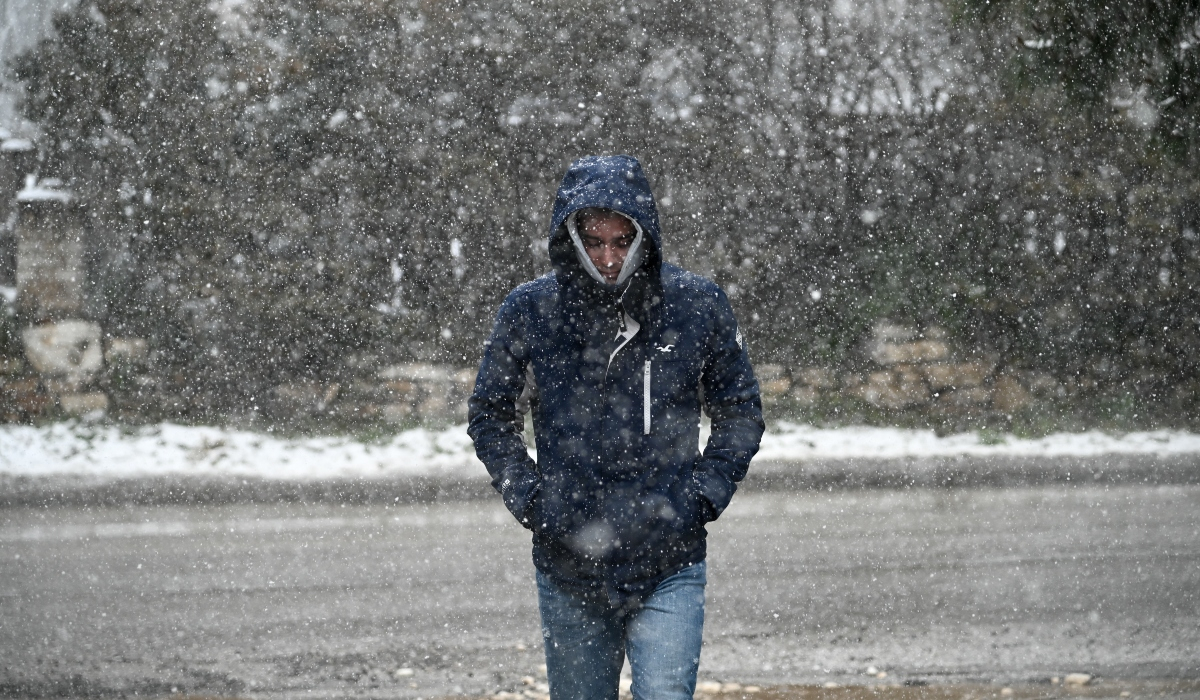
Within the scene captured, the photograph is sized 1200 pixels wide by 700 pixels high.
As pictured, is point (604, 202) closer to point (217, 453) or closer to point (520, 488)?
point (520, 488)

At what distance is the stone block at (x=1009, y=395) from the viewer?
10.2 m

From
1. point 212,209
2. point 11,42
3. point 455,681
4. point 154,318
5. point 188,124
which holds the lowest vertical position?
point 455,681

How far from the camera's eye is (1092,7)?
7.54 meters

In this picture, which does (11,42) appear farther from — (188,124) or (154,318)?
(154,318)

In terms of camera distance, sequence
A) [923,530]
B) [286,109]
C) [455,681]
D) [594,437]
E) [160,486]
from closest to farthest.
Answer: [594,437] < [455,681] < [923,530] < [160,486] < [286,109]

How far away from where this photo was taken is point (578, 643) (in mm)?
2771

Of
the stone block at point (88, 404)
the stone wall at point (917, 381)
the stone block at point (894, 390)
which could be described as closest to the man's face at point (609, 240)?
the stone wall at point (917, 381)

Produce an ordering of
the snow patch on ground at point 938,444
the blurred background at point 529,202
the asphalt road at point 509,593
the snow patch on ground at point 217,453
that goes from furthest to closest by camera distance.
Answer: the blurred background at point 529,202 → the snow patch on ground at point 938,444 → the snow patch on ground at point 217,453 → the asphalt road at point 509,593

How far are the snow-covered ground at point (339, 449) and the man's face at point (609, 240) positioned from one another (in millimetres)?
6105

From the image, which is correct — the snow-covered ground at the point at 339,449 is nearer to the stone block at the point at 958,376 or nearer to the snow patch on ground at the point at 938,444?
the snow patch on ground at the point at 938,444

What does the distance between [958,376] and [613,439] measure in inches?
318

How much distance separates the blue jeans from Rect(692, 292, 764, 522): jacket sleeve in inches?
7.9

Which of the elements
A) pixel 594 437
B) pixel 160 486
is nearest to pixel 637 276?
pixel 594 437

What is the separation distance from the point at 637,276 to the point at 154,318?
839 cm
